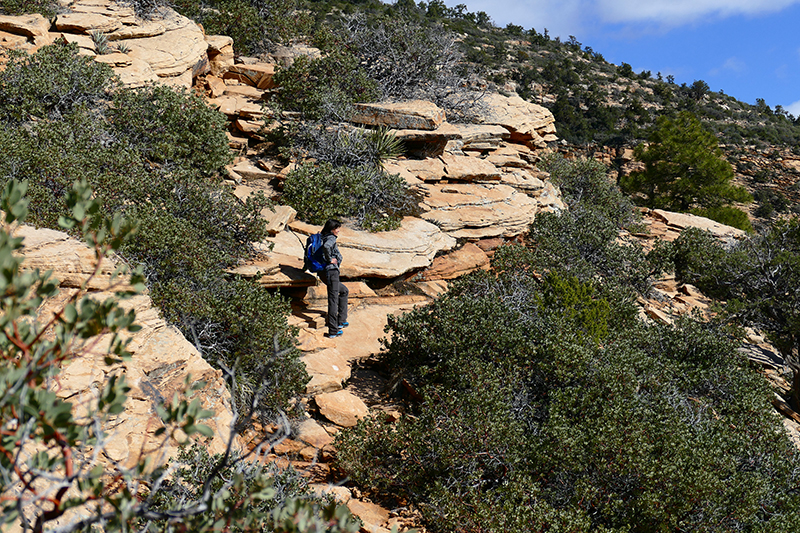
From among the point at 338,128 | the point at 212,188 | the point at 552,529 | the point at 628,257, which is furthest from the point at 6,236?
the point at 628,257

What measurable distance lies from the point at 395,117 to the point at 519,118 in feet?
20.4

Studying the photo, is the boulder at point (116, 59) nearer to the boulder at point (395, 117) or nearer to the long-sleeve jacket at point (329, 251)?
the boulder at point (395, 117)

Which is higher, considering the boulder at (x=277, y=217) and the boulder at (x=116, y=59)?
the boulder at (x=116, y=59)

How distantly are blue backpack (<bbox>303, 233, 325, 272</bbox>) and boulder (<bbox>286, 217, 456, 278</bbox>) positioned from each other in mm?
759

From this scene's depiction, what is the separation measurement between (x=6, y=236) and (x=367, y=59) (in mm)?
14590

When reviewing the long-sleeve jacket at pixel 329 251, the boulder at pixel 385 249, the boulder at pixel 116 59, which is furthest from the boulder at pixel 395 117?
the long-sleeve jacket at pixel 329 251

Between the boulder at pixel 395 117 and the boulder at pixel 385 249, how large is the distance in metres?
3.38

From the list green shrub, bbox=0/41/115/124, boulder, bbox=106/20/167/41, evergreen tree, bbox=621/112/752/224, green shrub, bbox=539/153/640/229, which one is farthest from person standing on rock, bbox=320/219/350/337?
evergreen tree, bbox=621/112/752/224

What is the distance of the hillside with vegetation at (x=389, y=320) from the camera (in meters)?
2.52

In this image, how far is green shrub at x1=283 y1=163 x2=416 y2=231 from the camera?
Answer: 10422mm

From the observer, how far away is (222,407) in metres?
5.33

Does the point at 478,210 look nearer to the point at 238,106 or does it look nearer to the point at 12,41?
the point at 238,106

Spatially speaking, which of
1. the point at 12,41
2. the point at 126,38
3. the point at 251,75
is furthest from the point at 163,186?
the point at 251,75

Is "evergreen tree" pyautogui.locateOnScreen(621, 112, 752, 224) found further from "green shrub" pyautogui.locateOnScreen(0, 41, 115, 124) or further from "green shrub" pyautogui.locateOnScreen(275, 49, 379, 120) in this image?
"green shrub" pyautogui.locateOnScreen(0, 41, 115, 124)
